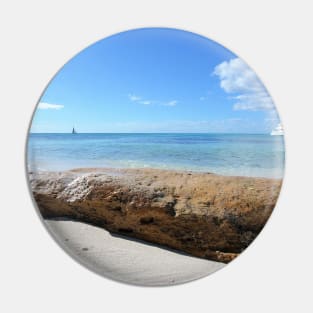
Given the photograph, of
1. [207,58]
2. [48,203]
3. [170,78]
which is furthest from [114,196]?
[207,58]

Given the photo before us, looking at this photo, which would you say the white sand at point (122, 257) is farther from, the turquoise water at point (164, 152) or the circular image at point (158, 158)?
the turquoise water at point (164, 152)

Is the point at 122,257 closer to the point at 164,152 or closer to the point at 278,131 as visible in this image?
the point at 164,152

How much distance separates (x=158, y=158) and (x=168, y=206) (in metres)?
0.35

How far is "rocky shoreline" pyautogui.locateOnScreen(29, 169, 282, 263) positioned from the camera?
268cm

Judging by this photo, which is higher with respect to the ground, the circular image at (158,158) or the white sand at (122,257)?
the circular image at (158,158)

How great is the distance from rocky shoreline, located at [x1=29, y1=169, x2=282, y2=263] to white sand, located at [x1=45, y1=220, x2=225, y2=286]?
6 cm

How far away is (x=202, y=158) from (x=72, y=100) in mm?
1005

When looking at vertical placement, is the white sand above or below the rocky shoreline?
below

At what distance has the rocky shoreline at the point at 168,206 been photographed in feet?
8.78

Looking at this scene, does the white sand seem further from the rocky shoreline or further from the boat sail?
the boat sail

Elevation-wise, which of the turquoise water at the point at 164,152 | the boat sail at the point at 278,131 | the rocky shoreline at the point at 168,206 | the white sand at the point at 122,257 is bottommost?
the white sand at the point at 122,257

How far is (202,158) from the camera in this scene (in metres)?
2.71

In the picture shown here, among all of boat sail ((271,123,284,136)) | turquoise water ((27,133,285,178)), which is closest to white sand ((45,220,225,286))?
turquoise water ((27,133,285,178))

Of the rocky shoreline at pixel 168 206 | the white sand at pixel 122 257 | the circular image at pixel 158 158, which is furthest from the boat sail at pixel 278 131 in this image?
the white sand at pixel 122 257
